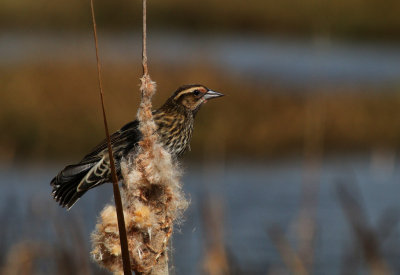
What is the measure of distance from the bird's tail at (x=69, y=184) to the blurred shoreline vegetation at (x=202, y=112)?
13476 millimetres

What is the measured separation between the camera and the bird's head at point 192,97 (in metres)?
3.19

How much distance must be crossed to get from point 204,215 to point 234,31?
3107 cm

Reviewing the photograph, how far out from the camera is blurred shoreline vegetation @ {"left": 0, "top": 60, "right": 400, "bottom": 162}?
660 inches

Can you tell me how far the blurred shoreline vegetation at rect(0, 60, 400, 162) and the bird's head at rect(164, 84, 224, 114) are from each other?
13.0 meters

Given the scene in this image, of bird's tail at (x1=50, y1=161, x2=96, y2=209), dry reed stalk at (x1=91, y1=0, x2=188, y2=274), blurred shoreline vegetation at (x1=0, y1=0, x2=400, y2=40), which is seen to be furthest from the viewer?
blurred shoreline vegetation at (x1=0, y1=0, x2=400, y2=40)

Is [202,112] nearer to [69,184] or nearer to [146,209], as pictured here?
[69,184]

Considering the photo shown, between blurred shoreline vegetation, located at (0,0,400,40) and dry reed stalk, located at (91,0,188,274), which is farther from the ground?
blurred shoreline vegetation, located at (0,0,400,40)

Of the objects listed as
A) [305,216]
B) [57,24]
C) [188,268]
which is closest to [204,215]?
[305,216]

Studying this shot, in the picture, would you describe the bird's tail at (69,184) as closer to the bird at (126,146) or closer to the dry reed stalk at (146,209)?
the bird at (126,146)

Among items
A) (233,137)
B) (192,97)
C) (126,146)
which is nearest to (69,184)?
(126,146)

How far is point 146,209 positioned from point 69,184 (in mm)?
793

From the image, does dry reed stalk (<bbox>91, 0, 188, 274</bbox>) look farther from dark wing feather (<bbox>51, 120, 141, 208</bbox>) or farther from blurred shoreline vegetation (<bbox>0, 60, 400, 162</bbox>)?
blurred shoreline vegetation (<bbox>0, 60, 400, 162</bbox>)

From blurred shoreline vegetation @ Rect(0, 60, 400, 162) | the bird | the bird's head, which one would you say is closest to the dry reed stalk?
the bird

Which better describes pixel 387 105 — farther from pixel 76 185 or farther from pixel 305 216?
pixel 76 185
